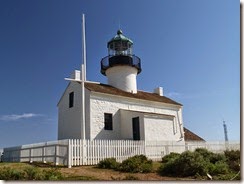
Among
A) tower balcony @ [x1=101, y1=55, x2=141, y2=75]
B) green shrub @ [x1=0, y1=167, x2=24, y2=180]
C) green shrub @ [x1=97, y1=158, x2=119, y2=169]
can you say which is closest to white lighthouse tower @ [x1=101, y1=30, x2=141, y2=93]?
tower balcony @ [x1=101, y1=55, x2=141, y2=75]

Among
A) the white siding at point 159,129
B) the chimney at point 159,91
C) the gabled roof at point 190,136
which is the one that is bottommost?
the gabled roof at point 190,136

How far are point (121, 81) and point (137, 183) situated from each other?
10383mm

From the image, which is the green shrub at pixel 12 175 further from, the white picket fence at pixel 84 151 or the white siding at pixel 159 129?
the white siding at pixel 159 129

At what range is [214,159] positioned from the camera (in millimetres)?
9094

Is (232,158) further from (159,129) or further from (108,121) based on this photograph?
(108,121)

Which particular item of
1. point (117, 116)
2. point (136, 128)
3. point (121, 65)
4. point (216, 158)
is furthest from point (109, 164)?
point (121, 65)

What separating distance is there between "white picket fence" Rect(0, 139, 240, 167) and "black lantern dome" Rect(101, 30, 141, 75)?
5.66 metres

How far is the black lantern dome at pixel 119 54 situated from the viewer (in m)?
16.5

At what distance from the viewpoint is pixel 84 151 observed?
1002cm

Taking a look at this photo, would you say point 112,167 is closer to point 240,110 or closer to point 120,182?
point 120,182

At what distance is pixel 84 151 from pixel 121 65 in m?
7.38

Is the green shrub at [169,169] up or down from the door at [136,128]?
down

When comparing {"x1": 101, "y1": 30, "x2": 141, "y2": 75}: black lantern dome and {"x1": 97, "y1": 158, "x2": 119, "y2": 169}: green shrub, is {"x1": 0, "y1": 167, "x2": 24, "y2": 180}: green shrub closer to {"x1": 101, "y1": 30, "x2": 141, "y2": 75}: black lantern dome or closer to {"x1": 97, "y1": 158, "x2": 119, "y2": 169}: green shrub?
{"x1": 97, "y1": 158, "x2": 119, "y2": 169}: green shrub

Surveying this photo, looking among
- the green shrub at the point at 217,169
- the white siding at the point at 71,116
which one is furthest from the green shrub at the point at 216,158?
the white siding at the point at 71,116
